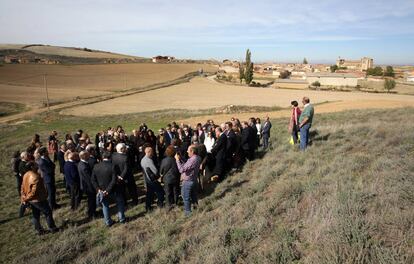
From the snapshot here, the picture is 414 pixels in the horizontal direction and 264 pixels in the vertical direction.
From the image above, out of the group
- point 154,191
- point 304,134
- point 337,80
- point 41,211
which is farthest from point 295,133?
point 337,80

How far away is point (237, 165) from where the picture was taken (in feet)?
32.5

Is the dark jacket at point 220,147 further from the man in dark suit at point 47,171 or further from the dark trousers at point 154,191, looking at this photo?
the man in dark suit at point 47,171

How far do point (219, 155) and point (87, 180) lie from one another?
3705 millimetres

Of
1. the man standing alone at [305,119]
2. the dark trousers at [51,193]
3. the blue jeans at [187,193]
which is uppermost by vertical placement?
the man standing alone at [305,119]

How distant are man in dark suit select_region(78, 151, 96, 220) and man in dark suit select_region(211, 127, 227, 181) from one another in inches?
136

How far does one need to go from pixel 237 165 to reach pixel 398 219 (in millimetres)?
5847

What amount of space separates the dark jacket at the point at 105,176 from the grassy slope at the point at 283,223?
97 cm

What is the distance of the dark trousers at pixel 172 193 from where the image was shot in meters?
7.44

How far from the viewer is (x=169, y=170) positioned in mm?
7270

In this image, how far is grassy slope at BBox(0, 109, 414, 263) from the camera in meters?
4.25

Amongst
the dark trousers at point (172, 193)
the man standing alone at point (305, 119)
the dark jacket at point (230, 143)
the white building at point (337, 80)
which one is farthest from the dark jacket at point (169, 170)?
the white building at point (337, 80)

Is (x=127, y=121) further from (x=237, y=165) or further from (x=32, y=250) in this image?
(x=32, y=250)

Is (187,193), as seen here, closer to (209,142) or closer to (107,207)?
(107,207)

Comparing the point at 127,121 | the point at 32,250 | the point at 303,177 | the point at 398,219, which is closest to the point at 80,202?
the point at 32,250
